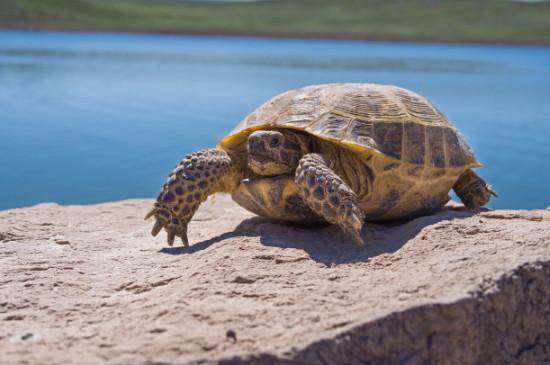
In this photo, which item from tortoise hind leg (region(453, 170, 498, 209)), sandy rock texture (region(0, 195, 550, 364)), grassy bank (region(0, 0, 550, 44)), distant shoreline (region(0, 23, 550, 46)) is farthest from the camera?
grassy bank (region(0, 0, 550, 44))

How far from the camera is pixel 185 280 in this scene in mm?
2908

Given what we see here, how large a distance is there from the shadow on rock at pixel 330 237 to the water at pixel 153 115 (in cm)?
369

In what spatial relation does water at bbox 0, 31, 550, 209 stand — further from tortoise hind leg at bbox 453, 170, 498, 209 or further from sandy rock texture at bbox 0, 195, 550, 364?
sandy rock texture at bbox 0, 195, 550, 364

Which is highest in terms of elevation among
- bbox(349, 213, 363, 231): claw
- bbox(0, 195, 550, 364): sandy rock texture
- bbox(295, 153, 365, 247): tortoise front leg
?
bbox(295, 153, 365, 247): tortoise front leg

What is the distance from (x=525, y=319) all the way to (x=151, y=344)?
1.67m

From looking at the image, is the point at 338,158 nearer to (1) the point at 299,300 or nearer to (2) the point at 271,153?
(2) the point at 271,153

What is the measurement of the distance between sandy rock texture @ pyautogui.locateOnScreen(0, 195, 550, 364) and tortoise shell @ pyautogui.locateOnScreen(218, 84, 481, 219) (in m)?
0.32

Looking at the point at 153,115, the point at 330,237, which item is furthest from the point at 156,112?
the point at 330,237

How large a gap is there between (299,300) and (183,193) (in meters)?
1.65

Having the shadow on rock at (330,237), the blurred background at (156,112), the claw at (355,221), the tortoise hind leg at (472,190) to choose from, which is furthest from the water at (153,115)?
the claw at (355,221)

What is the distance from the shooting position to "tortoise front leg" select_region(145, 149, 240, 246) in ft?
12.7

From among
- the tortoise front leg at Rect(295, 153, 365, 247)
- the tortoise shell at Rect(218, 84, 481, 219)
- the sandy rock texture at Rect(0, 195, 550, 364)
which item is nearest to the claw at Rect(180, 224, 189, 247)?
the sandy rock texture at Rect(0, 195, 550, 364)

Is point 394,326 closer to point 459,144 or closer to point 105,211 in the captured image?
point 459,144

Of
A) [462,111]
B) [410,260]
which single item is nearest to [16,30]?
[462,111]
